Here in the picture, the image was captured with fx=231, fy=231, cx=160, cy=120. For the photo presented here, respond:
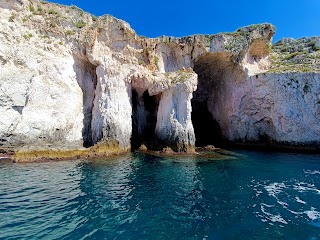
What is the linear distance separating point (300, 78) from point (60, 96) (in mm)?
28583

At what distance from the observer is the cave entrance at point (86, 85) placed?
1008 inches

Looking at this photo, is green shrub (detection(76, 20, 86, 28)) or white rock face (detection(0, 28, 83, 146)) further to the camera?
green shrub (detection(76, 20, 86, 28))

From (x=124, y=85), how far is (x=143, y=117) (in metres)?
6.10

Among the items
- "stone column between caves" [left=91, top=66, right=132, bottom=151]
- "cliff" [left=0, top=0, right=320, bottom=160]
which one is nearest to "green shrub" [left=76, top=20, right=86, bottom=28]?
"cliff" [left=0, top=0, right=320, bottom=160]

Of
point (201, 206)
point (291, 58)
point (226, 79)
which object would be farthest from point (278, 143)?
point (201, 206)

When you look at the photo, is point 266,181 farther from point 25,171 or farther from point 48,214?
point 25,171

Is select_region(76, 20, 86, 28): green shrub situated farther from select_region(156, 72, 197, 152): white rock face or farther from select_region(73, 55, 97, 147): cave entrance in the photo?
select_region(156, 72, 197, 152): white rock face

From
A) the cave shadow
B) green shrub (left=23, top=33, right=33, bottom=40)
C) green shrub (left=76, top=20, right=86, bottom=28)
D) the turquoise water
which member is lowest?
the turquoise water

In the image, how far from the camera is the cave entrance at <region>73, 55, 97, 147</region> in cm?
2559

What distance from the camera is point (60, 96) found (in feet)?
78.6

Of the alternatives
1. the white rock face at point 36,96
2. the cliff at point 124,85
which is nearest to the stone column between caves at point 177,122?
the cliff at point 124,85

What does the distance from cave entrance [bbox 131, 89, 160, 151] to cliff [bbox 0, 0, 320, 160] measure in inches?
5.5

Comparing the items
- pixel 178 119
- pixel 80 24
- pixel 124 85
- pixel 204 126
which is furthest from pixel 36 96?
pixel 204 126

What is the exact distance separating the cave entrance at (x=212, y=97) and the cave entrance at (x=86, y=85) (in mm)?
15393
